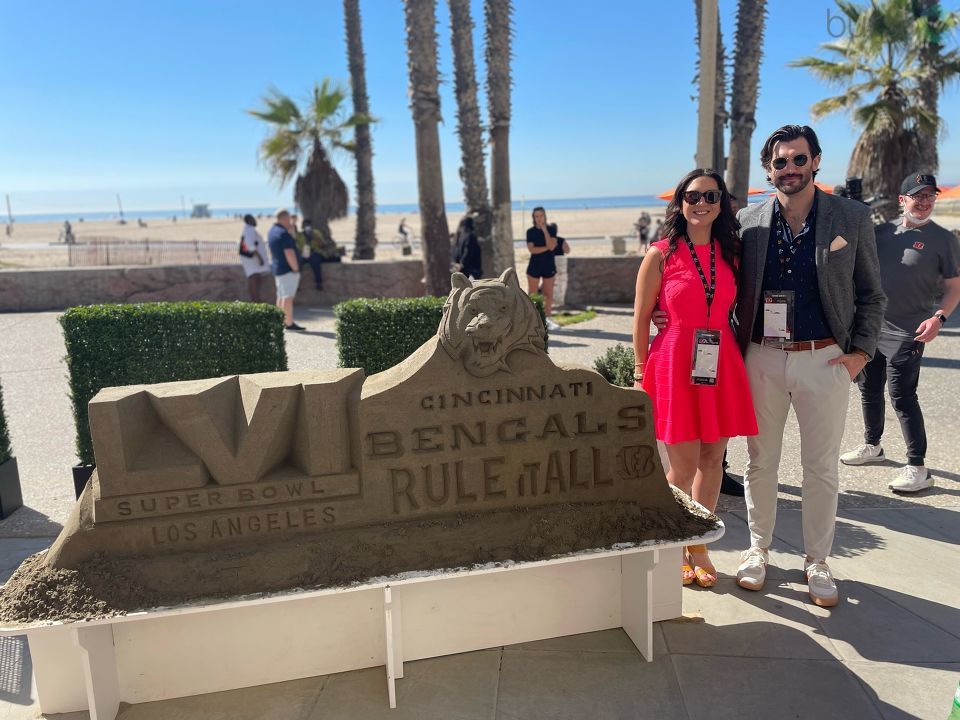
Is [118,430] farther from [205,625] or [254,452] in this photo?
[205,625]

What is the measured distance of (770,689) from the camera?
2844 millimetres

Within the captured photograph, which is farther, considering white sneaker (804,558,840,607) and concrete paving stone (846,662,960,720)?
white sneaker (804,558,840,607)

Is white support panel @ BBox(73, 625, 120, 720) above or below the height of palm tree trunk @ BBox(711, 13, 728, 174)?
below

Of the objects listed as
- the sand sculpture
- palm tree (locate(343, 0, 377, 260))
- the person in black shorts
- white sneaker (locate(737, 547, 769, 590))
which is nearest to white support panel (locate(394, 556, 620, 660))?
the sand sculpture

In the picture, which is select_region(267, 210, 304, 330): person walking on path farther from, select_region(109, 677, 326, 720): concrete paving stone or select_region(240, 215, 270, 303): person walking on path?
select_region(109, 677, 326, 720): concrete paving stone

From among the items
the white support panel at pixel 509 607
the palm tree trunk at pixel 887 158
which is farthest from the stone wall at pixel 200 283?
the white support panel at pixel 509 607

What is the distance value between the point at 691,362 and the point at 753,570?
118 cm

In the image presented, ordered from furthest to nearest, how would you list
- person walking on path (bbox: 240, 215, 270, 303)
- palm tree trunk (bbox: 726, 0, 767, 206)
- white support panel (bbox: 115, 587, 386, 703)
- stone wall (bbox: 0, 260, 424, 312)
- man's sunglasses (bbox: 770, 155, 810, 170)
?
1. stone wall (bbox: 0, 260, 424, 312)
2. palm tree trunk (bbox: 726, 0, 767, 206)
3. person walking on path (bbox: 240, 215, 270, 303)
4. man's sunglasses (bbox: 770, 155, 810, 170)
5. white support panel (bbox: 115, 587, 386, 703)

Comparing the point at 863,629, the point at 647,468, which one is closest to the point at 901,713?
the point at 863,629

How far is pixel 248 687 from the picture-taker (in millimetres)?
2980

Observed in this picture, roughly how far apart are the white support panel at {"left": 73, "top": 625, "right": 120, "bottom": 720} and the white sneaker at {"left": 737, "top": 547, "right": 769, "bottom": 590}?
2.91 metres

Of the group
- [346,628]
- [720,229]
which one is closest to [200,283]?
[346,628]

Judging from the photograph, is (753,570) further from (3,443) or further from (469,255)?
(469,255)

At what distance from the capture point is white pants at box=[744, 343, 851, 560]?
10.8 ft
